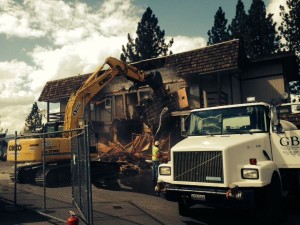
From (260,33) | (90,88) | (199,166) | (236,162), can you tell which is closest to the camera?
(236,162)

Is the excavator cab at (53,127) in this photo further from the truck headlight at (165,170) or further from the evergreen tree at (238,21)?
the evergreen tree at (238,21)

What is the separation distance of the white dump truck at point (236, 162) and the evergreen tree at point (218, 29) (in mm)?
38222

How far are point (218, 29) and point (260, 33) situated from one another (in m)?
8.10

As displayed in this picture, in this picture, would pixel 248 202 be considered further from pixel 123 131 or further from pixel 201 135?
pixel 123 131

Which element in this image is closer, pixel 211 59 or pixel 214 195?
pixel 214 195

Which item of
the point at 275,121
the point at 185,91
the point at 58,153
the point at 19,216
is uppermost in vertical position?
the point at 185,91

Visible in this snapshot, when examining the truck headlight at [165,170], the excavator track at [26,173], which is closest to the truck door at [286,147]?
the truck headlight at [165,170]

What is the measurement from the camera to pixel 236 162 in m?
6.52

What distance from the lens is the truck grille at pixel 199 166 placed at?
6.45 m

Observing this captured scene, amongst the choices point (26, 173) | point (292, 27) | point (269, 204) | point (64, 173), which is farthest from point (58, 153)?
point (292, 27)

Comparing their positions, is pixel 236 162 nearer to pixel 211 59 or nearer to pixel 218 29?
pixel 211 59

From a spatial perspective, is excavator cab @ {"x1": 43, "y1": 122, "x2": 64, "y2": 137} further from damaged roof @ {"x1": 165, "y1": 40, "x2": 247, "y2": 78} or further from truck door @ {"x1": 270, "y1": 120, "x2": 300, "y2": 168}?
truck door @ {"x1": 270, "y1": 120, "x2": 300, "y2": 168}

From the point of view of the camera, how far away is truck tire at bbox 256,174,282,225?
254 inches

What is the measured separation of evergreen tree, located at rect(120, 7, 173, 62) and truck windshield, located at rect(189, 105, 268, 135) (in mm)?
38080
